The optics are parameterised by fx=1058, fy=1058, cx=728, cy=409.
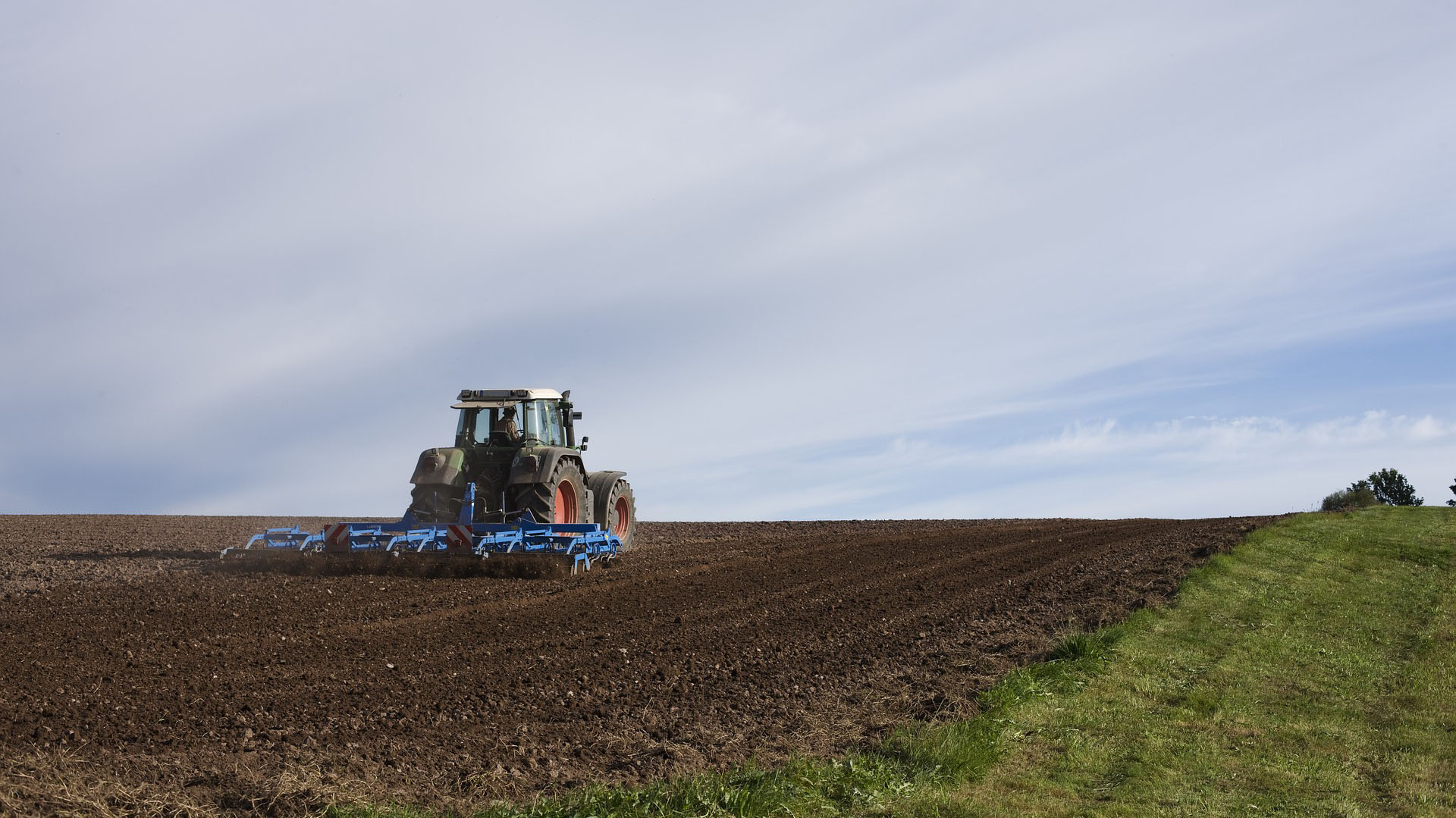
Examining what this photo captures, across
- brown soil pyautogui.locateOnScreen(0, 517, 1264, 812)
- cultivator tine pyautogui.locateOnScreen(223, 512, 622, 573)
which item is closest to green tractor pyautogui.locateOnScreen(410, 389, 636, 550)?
cultivator tine pyautogui.locateOnScreen(223, 512, 622, 573)

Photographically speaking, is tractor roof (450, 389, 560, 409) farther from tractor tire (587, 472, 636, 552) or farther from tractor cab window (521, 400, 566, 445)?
tractor tire (587, 472, 636, 552)

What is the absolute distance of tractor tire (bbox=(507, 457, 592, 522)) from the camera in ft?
49.7

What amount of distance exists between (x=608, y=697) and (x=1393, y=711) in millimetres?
6003

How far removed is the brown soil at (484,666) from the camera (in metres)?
5.75

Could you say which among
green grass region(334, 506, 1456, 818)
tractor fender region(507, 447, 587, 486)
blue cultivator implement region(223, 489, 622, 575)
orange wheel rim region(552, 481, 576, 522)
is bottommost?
green grass region(334, 506, 1456, 818)

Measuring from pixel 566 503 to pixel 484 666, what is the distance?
8.01 meters

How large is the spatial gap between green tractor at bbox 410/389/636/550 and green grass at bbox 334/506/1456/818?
8.37 metres

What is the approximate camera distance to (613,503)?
1720 cm

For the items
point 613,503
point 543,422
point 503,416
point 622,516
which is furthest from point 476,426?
point 622,516

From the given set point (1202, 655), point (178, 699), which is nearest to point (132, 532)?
point (178, 699)

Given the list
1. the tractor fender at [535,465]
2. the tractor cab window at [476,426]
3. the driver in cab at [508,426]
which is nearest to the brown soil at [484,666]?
the tractor fender at [535,465]

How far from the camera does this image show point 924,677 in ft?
26.7

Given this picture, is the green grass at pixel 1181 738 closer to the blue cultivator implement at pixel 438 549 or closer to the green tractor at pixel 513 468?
the blue cultivator implement at pixel 438 549

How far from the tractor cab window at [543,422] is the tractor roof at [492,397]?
0.14m
